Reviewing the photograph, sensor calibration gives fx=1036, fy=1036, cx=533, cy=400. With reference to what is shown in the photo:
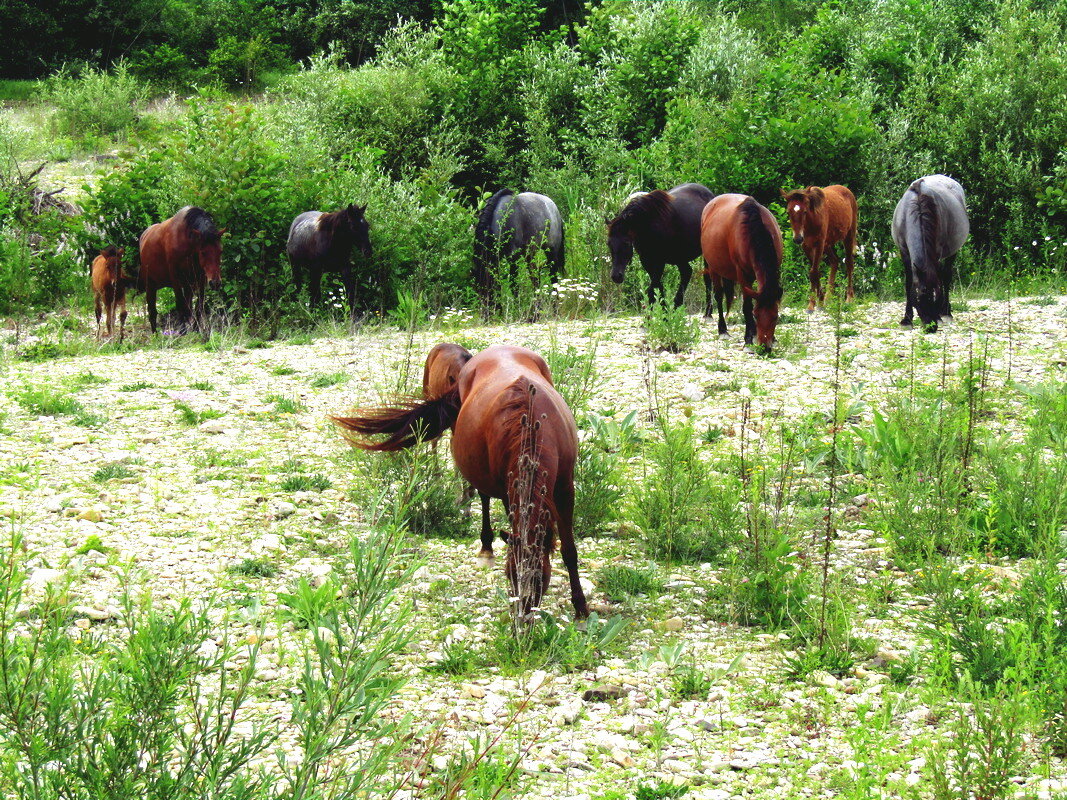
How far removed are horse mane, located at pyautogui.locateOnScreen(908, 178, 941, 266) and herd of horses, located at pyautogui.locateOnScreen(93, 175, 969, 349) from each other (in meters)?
0.01

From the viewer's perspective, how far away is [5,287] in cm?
1447

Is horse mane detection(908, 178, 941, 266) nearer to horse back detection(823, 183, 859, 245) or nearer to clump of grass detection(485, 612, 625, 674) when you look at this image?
horse back detection(823, 183, 859, 245)

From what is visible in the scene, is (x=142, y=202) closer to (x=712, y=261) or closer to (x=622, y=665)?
(x=712, y=261)

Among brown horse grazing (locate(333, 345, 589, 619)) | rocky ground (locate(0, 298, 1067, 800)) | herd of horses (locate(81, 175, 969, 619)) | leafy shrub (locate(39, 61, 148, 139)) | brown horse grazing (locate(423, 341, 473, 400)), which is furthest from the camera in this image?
leafy shrub (locate(39, 61, 148, 139))

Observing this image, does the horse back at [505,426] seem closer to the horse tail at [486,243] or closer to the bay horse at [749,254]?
the bay horse at [749,254]

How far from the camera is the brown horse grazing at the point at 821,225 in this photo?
12.1 meters

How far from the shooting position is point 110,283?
13258mm

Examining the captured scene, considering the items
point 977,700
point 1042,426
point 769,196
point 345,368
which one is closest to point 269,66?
point 769,196

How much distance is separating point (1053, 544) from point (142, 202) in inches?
526

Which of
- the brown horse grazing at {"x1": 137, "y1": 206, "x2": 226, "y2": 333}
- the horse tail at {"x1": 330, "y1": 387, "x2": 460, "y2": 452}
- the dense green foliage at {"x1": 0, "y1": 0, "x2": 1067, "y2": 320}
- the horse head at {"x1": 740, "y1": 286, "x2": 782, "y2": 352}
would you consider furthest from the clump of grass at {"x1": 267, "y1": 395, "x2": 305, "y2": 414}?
the dense green foliage at {"x1": 0, "y1": 0, "x2": 1067, "y2": 320}

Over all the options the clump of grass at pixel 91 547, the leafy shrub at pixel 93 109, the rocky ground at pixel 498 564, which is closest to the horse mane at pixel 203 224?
the rocky ground at pixel 498 564

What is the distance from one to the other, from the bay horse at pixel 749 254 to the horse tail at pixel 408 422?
5400 millimetres

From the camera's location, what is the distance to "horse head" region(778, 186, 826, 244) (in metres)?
12.0

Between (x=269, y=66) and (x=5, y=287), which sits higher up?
(x=269, y=66)
